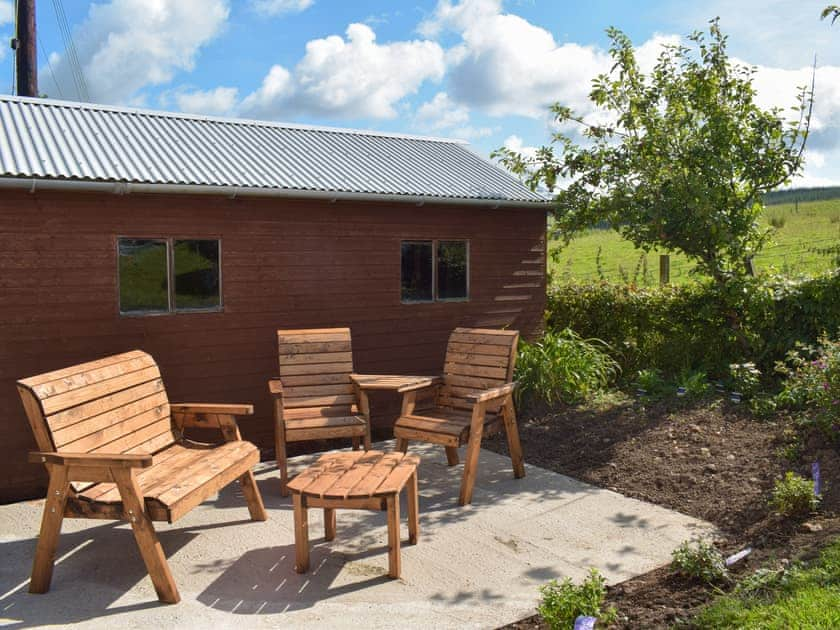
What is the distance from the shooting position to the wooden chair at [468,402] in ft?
17.5

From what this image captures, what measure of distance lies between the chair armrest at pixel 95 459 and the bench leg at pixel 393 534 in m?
1.30

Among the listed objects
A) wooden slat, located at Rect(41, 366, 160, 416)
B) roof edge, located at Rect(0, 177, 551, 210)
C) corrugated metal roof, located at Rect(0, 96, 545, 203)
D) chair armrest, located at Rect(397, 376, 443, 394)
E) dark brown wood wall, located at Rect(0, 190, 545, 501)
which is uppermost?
corrugated metal roof, located at Rect(0, 96, 545, 203)

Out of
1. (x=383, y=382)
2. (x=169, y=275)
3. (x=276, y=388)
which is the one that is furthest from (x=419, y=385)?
(x=169, y=275)

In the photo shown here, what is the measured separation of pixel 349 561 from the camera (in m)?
4.30

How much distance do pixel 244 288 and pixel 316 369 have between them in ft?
3.52

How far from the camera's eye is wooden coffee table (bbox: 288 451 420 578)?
394 cm

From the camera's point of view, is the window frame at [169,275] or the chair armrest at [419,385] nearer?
the chair armrest at [419,385]

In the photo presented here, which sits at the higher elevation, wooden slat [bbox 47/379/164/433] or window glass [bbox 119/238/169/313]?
window glass [bbox 119/238/169/313]

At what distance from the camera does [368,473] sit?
14.2ft

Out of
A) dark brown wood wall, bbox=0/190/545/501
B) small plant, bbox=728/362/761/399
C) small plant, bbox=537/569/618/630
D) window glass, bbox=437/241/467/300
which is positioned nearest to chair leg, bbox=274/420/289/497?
dark brown wood wall, bbox=0/190/545/501

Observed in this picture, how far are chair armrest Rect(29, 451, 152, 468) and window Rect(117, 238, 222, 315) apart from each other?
2357mm

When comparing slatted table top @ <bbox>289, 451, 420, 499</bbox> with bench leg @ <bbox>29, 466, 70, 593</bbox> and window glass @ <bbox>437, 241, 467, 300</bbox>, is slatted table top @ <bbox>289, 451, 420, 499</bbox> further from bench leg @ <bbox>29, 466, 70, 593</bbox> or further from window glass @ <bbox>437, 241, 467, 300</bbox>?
window glass @ <bbox>437, 241, 467, 300</bbox>

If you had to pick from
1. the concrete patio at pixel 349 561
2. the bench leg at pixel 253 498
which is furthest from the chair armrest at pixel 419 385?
the bench leg at pixel 253 498

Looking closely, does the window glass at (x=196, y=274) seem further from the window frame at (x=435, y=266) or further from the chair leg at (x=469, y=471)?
the chair leg at (x=469, y=471)
